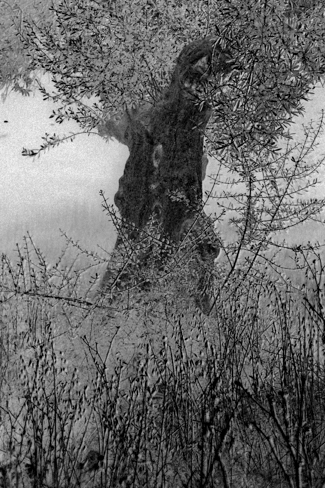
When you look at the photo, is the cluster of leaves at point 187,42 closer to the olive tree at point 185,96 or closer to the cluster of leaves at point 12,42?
the olive tree at point 185,96

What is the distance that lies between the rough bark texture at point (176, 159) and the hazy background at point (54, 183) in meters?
5.44

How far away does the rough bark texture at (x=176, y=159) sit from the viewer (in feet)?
32.7

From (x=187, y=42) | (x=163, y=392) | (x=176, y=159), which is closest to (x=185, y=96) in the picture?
(x=176, y=159)

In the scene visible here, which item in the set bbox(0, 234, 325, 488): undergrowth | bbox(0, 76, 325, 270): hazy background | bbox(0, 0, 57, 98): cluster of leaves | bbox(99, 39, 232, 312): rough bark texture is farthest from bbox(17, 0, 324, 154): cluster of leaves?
bbox(0, 76, 325, 270): hazy background

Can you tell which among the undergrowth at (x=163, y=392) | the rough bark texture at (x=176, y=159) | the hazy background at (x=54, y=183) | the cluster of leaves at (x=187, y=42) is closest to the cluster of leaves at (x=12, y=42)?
the hazy background at (x=54, y=183)

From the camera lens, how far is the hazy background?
Result: 18.9 metres

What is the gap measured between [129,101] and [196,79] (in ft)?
4.00

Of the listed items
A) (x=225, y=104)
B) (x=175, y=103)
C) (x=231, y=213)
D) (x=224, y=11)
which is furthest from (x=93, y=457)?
(x=231, y=213)

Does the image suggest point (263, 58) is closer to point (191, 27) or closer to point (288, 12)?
point (288, 12)

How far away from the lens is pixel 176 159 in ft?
34.3

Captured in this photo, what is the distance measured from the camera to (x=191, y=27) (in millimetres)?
10961

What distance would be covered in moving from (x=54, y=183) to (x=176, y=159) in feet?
50.3

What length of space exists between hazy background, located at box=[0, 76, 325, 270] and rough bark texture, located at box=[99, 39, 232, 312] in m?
5.44

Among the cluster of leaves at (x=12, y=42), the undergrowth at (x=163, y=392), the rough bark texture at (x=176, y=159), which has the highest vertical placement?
the cluster of leaves at (x=12, y=42)
